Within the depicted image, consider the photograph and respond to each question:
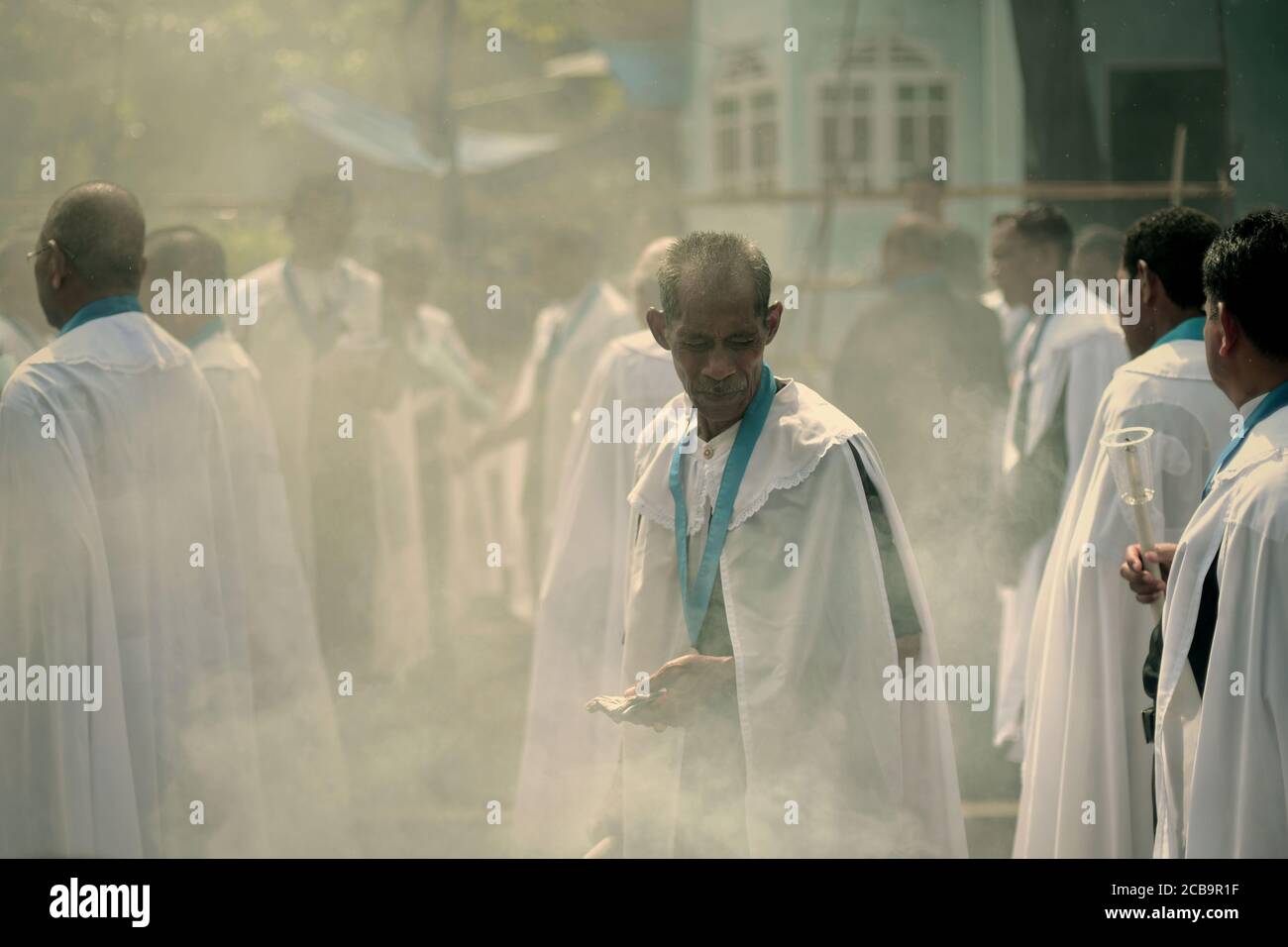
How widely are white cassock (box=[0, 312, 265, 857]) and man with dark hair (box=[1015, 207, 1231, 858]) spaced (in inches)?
89.1

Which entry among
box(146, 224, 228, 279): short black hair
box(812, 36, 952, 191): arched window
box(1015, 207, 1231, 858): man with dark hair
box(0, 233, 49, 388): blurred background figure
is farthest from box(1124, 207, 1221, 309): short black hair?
box(0, 233, 49, 388): blurred background figure

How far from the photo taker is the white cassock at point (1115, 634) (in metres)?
3.89

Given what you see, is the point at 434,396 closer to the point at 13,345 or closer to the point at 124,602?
the point at 13,345

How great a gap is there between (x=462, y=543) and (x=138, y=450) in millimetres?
3704

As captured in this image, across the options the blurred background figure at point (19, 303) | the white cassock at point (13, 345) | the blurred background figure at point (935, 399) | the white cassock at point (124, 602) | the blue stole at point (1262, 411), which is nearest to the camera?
the blue stole at point (1262, 411)

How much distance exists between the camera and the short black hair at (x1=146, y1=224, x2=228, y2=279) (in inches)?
210

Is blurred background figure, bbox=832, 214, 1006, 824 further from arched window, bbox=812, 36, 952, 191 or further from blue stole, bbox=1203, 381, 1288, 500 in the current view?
blue stole, bbox=1203, 381, 1288, 500

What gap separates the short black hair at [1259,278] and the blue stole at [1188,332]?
926 mm

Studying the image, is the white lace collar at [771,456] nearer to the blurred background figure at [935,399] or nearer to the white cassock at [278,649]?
the white cassock at [278,649]

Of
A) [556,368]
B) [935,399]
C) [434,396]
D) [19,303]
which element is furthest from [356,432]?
[935,399]

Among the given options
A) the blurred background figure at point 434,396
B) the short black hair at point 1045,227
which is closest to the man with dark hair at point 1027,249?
the short black hair at point 1045,227

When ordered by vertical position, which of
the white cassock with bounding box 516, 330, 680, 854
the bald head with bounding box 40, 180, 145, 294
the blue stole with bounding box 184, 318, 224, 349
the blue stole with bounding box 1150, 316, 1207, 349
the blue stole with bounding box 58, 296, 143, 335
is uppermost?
the bald head with bounding box 40, 180, 145, 294

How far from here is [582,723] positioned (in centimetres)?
497
